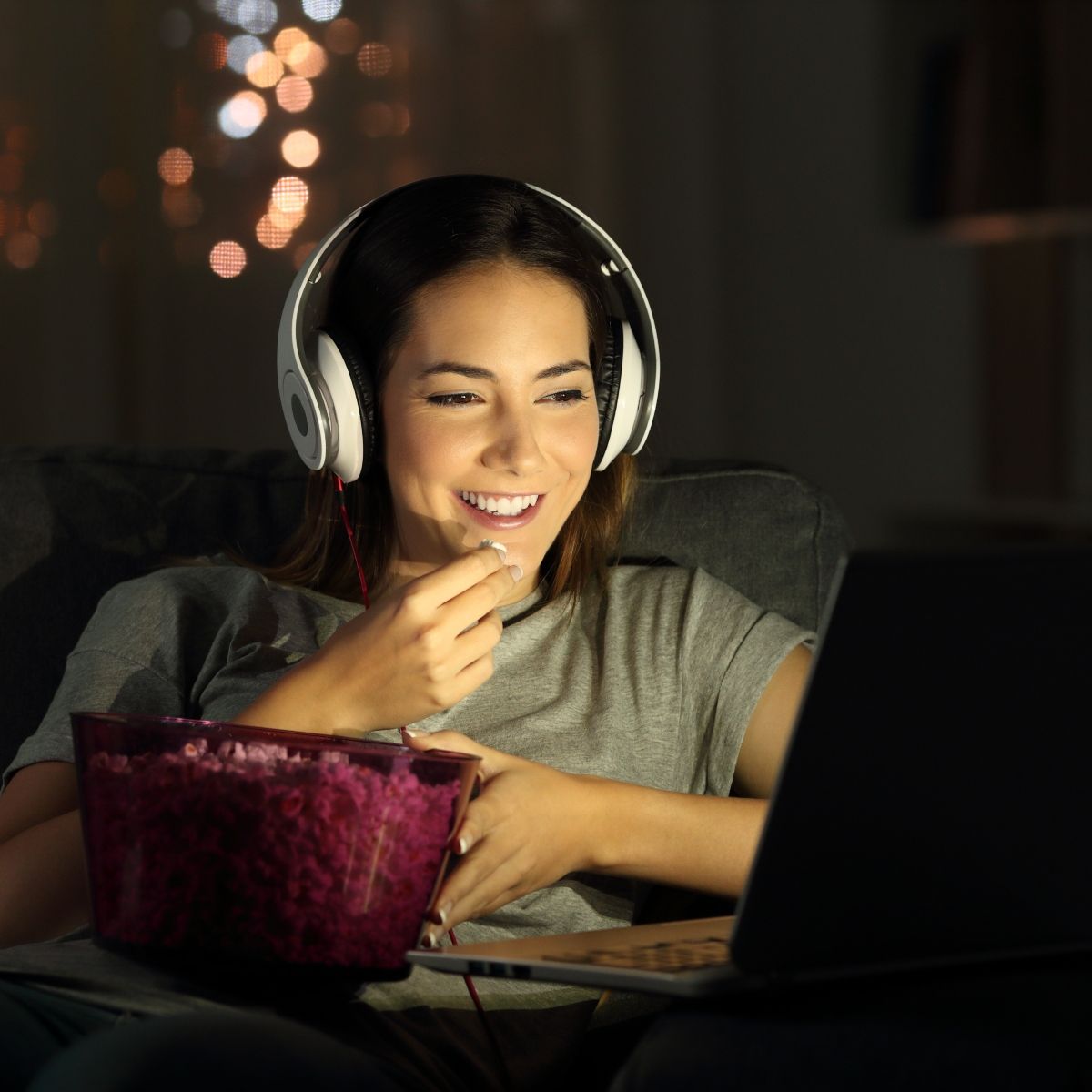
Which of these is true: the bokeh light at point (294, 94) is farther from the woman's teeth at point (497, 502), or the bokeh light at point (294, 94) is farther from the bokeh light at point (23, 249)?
the woman's teeth at point (497, 502)

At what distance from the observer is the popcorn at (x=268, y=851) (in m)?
0.81

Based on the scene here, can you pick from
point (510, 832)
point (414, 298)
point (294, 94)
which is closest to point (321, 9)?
point (294, 94)

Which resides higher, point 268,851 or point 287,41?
point 287,41

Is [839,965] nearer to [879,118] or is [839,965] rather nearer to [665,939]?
[665,939]

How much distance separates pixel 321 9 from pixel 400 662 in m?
2.47

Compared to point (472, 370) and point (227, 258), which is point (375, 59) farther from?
point (472, 370)

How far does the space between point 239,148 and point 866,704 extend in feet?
8.68

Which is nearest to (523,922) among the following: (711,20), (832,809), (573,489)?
(573,489)

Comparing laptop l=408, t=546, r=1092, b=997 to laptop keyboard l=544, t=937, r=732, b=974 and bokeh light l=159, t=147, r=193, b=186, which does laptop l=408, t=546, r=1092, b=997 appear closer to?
laptop keyboard l=544, t=937, r=732, b=974

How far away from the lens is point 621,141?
12.0 ft

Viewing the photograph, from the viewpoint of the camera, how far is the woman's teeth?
1.24 m

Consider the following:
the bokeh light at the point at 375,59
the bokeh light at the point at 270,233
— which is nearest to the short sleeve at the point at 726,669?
the bokeh light at the point at 270,233

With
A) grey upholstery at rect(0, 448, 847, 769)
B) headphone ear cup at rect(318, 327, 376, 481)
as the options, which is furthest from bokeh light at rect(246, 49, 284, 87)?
headphone ear cup at rect(318, 327, 376, 481)

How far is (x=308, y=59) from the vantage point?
3.12m
